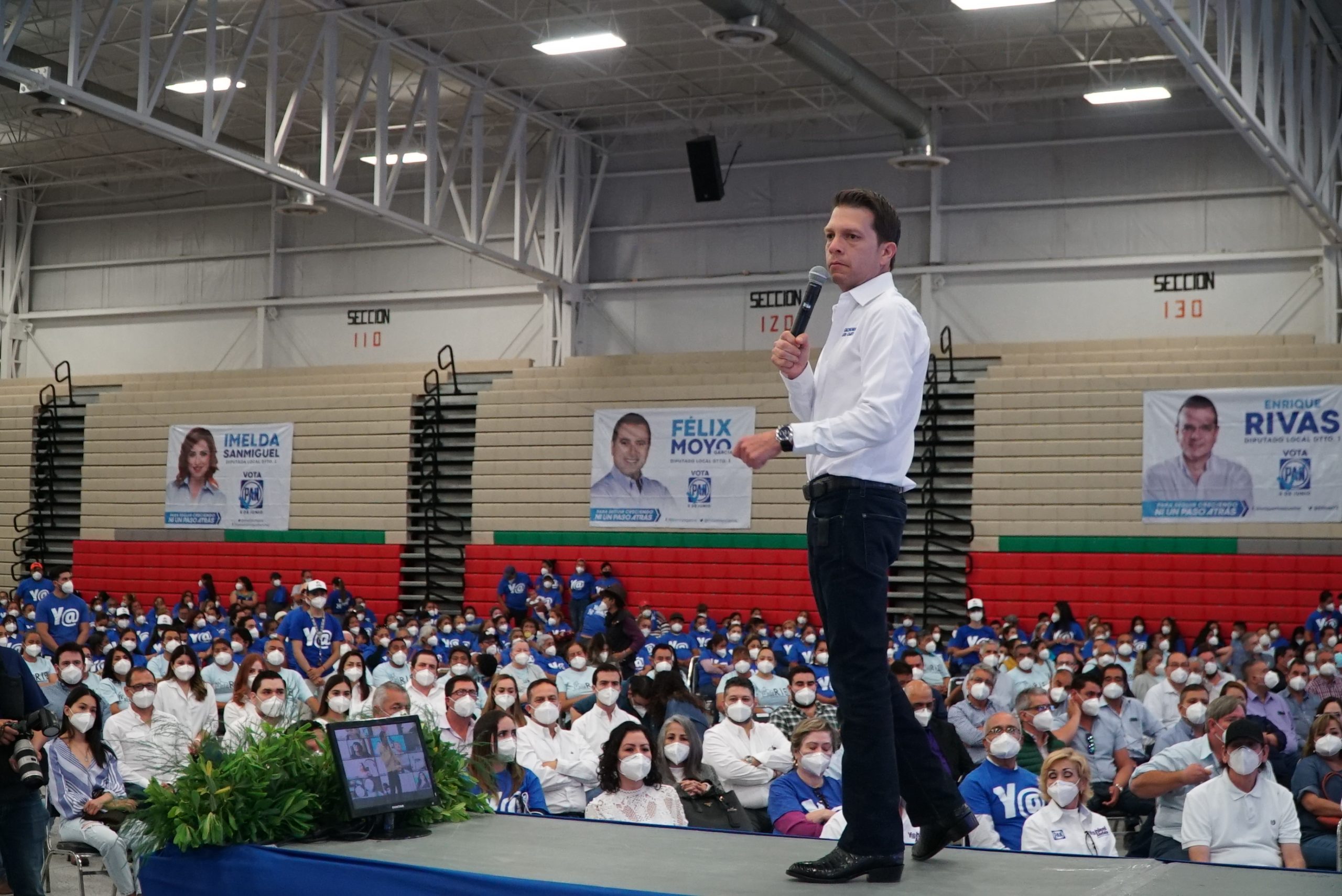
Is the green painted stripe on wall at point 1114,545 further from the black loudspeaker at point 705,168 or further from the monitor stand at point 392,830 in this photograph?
the monitor stand at point 392,830

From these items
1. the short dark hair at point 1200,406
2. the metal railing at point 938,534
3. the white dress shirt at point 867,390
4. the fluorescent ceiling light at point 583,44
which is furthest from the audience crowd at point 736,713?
the fluorescent ceiling light at point 583,44

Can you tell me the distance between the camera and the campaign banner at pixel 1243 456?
1920 cm

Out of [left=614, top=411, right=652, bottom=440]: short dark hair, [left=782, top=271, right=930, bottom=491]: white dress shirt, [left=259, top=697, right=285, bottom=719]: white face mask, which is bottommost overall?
[left=259, top=697, right=285, bottom=719]: white face mask

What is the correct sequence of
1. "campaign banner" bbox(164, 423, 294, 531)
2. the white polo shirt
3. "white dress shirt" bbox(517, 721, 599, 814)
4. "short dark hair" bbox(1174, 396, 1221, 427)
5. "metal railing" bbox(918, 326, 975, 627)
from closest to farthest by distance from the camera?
the white polo shirt, "white dress shirt" bbox(517, 721, 599, 814), "short dark hair" bbox(1174, 396, 1221, 427), "metal railing" bbox(918, 326, 975, 627), "campaign banner" bbox(164, 423, 294, 531)

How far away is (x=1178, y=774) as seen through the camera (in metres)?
7.60

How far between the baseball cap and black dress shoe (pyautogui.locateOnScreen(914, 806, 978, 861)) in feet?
11.0

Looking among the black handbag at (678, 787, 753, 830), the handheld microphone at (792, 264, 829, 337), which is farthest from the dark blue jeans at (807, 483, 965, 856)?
the black handbag at (678, 787, 753, 830)

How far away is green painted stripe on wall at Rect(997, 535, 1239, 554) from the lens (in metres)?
20.0

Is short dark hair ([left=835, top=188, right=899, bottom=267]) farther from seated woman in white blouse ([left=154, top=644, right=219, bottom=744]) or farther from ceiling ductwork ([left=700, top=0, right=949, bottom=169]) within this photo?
ceiling ductwork ([left=700, top=0, right=949, bottom=169])

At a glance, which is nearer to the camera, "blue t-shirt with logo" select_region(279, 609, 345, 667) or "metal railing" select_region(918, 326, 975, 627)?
"blue t-shirt with logo" select_region(279, 609, 345, 667)

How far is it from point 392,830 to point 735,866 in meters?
1.27

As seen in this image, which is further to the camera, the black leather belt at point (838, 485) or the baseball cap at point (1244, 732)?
the baseball cap at point (1244, 732)

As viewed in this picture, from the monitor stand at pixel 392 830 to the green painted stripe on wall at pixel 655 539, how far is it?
17.3m

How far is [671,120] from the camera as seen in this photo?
83.5ft
